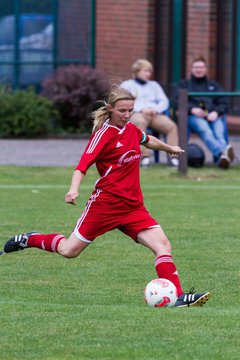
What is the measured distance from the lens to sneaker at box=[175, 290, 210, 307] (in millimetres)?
7738

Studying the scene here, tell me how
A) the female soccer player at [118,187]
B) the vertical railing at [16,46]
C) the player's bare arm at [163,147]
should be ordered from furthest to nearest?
1. the vertical railing at [16,46]
2. the player's bare arm at [163,147]
3. the female soccer player at [118,187]

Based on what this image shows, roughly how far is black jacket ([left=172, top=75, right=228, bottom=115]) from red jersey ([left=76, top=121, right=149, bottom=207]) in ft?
28.6

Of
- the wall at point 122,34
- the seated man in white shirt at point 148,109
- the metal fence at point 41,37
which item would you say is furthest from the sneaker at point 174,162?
the metal fence at point 41,37

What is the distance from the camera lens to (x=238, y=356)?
20.3 feet

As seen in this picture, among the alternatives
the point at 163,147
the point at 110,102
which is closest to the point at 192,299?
the point at 163,147

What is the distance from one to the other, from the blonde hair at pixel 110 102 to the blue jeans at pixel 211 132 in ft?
28.3

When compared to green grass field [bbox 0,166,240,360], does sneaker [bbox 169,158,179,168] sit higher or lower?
lower

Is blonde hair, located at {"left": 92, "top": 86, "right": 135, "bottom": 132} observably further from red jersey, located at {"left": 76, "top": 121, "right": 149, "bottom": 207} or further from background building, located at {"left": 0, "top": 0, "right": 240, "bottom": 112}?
background building, located at {"left": 0, "top": 0, "right": 240, "bottom": 112}

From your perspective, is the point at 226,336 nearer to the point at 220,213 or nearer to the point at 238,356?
the point at 238,356

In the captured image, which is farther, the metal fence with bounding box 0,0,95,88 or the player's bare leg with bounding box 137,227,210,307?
the metal fence with bounding box 0,0,95,88

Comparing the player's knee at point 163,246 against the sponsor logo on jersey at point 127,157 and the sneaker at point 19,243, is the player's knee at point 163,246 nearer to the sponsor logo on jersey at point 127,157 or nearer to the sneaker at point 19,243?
the sponsor logo on jersey at point 127,157

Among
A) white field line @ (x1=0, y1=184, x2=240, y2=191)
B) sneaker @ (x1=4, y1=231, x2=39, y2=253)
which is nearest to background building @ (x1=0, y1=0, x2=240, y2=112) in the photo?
white field line @ (x1=0, y1=184, x2=240, y2=191)

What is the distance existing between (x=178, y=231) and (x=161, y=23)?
12.9 m

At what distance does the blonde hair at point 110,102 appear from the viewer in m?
8.08
